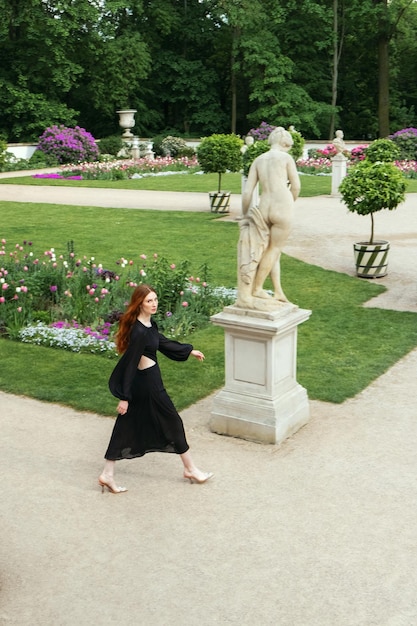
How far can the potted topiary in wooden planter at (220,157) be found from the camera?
65.0 feet

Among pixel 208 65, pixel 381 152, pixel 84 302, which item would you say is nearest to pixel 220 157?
pixel 381 152

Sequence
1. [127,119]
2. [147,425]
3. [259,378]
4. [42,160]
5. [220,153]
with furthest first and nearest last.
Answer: [127,119] → [42,160] → [220,153] → [259,378] → [147,425]

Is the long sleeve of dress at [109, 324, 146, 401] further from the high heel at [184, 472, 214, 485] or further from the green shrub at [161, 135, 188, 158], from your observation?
the green shrub at [161, 135, 188, 158]

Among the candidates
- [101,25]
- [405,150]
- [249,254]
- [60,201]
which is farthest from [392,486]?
[101,25]

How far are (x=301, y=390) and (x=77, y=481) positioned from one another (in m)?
2.25

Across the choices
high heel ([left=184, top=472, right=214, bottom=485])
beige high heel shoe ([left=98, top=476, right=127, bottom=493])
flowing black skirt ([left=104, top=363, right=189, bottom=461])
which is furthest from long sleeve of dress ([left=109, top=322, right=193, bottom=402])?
high heel ([left=184, top=472, right=214, bottom=485])

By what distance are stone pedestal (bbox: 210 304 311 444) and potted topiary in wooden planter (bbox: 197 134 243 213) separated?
13092mm

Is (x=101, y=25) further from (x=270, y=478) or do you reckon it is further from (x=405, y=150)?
(x=270, y=478)

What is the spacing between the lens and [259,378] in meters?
6.91

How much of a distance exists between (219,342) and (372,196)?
433cm

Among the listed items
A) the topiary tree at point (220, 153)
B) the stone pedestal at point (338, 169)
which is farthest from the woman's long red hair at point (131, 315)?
the stone pedestal at point (338, 169)

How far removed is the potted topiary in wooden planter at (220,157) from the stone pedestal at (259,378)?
13092 millimetres

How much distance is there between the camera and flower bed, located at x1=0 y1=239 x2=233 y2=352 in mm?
9914

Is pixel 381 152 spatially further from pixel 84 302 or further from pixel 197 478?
pixel 197 478
